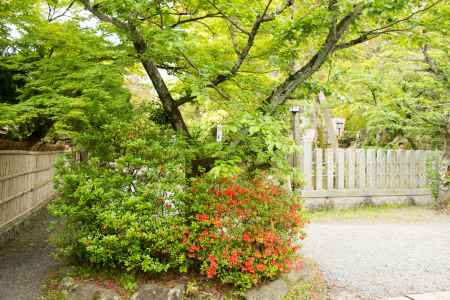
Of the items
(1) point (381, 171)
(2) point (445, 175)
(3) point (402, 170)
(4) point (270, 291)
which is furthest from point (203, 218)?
(2) point (445, 175)

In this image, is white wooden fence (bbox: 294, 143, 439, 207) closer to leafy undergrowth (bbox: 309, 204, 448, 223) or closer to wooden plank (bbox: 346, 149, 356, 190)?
wooden plank (bbox: 346, 149, 356, 190)

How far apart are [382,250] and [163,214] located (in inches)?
173

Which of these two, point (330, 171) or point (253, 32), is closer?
point (253, 32)

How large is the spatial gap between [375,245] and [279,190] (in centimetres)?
313

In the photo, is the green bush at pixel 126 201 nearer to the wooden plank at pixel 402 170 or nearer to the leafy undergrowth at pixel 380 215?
the leafy undergrowth at pixel 380 215

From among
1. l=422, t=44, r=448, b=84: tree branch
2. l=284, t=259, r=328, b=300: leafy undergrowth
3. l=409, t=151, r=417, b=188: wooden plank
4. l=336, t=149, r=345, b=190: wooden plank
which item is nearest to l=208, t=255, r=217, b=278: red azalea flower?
l=284, t=259, r=328, b=300: leafy undergrowth

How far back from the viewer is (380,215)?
34.7ft

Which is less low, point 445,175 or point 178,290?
point 445,175

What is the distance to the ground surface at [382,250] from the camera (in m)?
5.54

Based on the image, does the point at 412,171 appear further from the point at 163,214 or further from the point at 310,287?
the point at 163,214

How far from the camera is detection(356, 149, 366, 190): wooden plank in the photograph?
11547mm

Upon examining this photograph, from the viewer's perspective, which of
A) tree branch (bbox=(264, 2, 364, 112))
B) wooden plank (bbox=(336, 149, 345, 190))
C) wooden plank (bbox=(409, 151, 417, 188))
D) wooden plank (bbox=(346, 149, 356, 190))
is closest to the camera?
tree branch (bbox=(264, 2, 364, 112))

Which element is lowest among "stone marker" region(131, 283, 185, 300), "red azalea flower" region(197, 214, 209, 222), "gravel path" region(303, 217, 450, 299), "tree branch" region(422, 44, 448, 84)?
"gravel path" region(303, 217, 450, 299)

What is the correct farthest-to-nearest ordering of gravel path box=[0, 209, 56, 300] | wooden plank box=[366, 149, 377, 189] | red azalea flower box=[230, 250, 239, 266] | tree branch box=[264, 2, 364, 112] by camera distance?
wooden plank box=[366, 149, 377, 189] → gravel path box=[0, 209, 56, 300] → tree branch box=[264, 2, 364, 112] → red azalea flower box=[230, 250, 239, 266]
